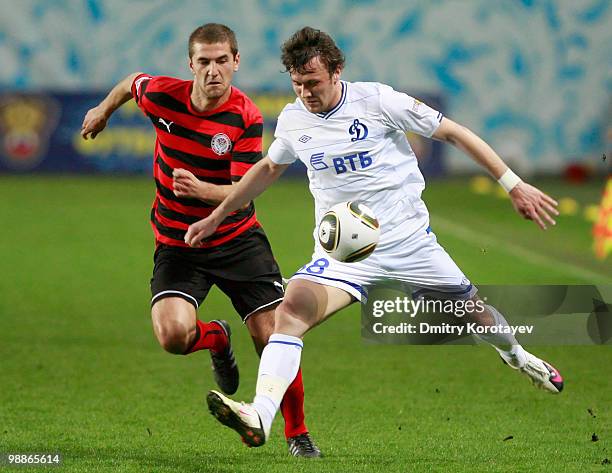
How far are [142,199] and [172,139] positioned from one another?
13.8 metres

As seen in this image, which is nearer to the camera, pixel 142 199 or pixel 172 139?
pixel 172 139

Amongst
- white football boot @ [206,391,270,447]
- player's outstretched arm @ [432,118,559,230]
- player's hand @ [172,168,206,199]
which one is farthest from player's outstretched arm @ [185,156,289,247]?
white football boot @ [206,391,270,447]

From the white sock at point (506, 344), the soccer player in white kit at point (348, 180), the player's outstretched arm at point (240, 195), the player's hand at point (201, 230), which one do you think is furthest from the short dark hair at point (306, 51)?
the white sock at point (506, 344)

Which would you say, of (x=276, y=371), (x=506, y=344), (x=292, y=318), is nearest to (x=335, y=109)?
(x=292, y=318)

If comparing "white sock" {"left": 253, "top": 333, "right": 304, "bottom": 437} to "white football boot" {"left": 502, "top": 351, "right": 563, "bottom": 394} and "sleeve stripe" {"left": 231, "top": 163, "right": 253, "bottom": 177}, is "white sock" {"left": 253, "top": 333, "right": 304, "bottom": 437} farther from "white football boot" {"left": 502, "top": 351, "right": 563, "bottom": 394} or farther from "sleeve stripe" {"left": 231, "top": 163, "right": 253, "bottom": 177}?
"white football boot" {"left": 502, "top": 351, "right": 563, "bottom": 394}

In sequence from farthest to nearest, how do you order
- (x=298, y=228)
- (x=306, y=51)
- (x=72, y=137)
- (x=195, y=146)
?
Result: (x=72, y=137)
(x=298, y=228)
(x=195, y=146)
(x=306, y=51)

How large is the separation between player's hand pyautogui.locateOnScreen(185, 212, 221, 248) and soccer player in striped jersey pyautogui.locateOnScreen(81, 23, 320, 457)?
0.17m

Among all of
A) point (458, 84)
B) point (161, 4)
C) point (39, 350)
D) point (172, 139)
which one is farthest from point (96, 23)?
point (172, 139)

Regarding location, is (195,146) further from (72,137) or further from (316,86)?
(72,137)

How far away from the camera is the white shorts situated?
5918 mm

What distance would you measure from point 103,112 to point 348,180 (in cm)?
154

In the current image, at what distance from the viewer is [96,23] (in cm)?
2819

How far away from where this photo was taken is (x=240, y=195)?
586 centimetres

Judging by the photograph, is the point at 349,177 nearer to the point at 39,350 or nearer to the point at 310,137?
the point at 310,137
